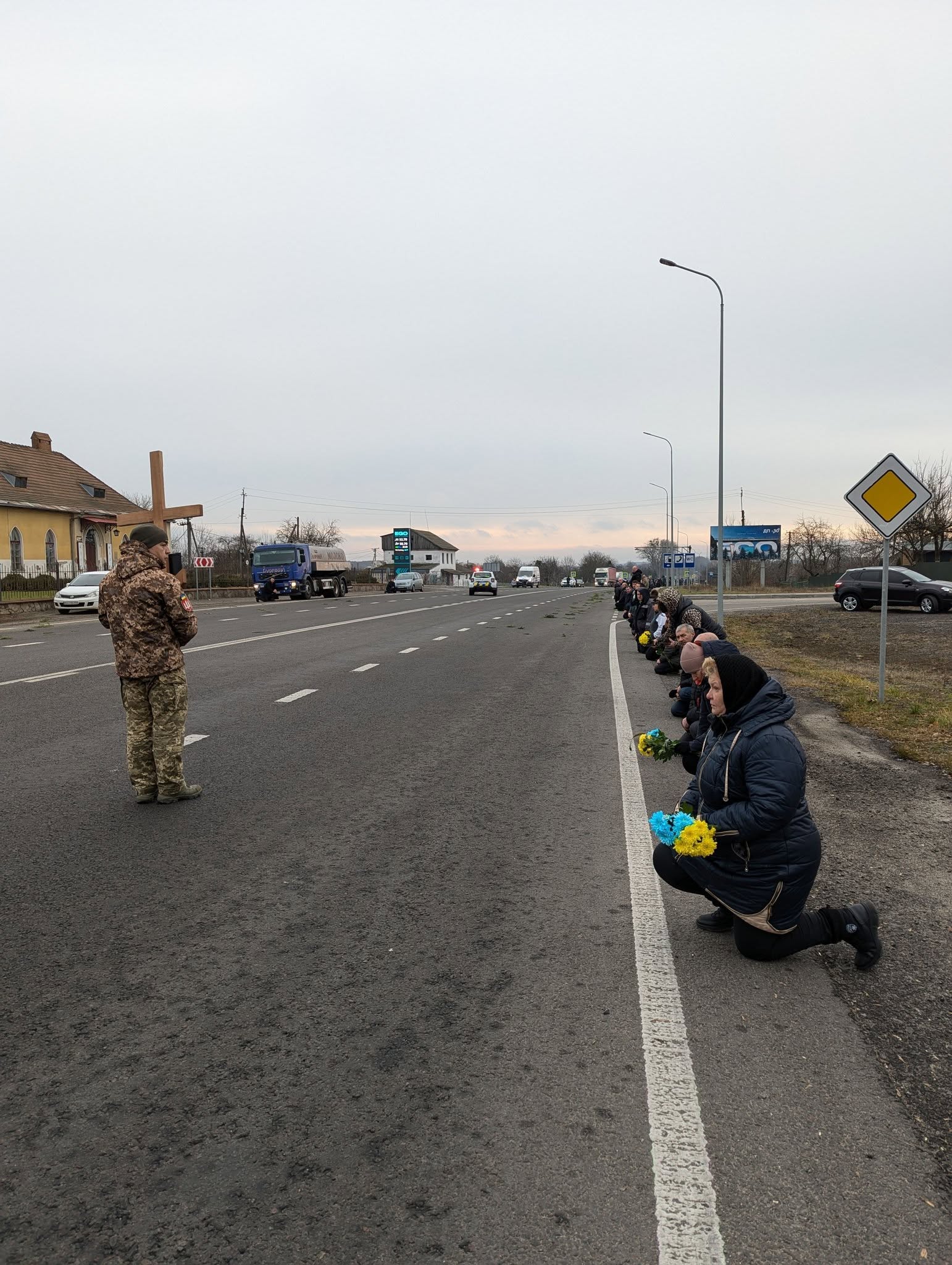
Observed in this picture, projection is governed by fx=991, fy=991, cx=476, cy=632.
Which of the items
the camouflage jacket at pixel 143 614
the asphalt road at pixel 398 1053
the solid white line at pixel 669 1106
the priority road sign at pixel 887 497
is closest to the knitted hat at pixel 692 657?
the asphalt road at pixel 398 1053

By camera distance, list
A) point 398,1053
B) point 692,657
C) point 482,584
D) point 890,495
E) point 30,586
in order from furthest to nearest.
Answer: point 482,584 → point 30,586 → point 890,495 → point 692,657 → point 398,1053

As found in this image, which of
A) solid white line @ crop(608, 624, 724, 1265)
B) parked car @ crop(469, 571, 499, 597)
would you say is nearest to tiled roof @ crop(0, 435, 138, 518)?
parked car @ crop(469, 571, 499, 597)

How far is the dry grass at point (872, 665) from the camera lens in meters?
10.4

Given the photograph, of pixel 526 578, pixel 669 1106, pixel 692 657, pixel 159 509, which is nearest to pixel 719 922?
pixel 669 1106

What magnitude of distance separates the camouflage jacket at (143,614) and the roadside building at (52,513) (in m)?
45.8

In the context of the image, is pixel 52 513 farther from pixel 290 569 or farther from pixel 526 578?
pixel 526 578

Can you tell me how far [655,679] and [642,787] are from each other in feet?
25.5

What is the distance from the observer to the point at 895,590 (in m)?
35.2

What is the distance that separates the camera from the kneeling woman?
13.2 feet

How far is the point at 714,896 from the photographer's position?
419 cm

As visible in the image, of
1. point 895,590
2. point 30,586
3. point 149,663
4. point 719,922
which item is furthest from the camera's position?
point 30,586

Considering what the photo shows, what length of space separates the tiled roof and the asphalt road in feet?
170

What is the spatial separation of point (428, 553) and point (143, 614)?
170 metres

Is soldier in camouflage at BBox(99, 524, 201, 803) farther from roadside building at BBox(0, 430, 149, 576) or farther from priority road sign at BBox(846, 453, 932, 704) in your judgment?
roadside building at BBox(0, 430, 149, 576)
